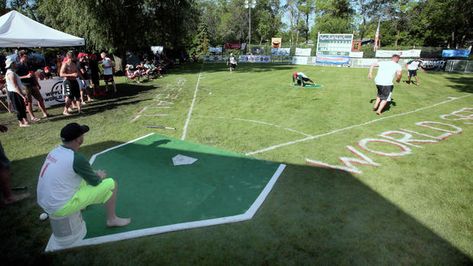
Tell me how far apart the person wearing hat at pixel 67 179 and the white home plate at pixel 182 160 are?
8.93ft

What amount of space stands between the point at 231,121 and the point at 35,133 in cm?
595

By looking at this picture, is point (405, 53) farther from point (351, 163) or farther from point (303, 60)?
point (351, 163)

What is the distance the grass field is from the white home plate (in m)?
1.08

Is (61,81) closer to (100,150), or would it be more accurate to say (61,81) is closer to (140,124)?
(140,124)

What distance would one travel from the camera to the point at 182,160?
6.54 m

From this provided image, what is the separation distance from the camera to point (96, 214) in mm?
4574

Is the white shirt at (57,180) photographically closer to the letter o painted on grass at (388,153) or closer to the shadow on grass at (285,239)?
the shadow on grass at (285,239)

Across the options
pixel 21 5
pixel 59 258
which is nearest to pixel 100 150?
pixel 59 258

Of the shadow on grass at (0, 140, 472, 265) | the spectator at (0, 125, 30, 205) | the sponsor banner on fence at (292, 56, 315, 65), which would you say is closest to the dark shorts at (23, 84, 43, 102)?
the spectator at (0, 125, 30, 205)

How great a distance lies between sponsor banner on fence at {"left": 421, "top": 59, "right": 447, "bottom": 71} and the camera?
28938mm

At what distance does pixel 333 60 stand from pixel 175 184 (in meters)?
33.1

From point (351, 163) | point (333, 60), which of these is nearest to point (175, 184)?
point (351, 163)

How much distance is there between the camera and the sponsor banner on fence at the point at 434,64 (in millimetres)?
28938

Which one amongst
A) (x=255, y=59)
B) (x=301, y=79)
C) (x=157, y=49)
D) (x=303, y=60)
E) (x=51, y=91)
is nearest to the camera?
(x=51, y=91)
